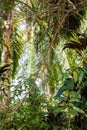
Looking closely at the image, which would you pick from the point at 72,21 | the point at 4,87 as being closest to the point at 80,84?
the point at 4,87

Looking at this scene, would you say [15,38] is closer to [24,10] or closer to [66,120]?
[24,10]

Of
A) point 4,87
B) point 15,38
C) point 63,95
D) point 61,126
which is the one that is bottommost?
point 61,126

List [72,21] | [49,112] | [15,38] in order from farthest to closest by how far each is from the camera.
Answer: [15,38], [72,21], [49,112]

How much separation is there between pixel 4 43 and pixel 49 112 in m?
2.54

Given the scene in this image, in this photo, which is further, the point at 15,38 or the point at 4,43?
the point at 15,38

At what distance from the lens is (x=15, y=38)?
679 cm

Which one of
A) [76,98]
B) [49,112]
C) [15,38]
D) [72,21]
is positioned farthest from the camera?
[15,38]

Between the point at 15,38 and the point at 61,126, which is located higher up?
the point at 15,38

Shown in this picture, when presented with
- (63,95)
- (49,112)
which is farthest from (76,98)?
(49,112)

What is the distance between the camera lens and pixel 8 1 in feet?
11.0

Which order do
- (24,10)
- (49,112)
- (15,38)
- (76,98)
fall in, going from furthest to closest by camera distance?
(15,38), (24,10), (49,112), (76,98)

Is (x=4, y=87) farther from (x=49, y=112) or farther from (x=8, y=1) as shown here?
(x=8, y=1)

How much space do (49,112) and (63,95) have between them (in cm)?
26

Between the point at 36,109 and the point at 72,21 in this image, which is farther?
the point at 72,21
